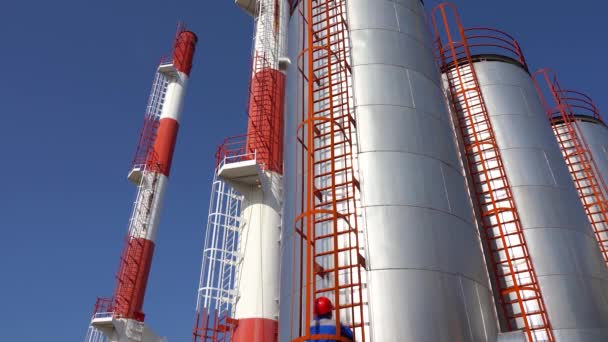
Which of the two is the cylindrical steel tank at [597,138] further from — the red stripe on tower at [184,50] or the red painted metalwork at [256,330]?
the red stripe on tower at [184,50]

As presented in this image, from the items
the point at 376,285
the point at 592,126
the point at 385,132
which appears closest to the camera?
the point at 376,285

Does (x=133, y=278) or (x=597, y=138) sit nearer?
(x=597, y=138)

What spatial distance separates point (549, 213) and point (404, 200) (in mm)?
4583

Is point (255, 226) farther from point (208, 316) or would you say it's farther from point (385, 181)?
point (385, 181)

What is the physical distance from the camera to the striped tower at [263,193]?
11984mm

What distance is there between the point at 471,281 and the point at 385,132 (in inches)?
93.9

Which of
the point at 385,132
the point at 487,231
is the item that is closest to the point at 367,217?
the point at 385,132

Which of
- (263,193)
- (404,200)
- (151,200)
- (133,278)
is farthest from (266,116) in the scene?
(404,200)

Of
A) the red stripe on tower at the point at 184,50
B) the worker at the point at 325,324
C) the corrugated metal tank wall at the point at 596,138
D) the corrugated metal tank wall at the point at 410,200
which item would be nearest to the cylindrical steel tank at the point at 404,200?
the corrugated metal tank wall at the point at 410,200

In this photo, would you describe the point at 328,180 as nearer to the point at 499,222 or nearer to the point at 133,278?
the point at 499,222

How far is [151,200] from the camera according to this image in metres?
20.6

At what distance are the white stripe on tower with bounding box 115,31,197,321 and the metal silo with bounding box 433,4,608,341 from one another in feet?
42.1

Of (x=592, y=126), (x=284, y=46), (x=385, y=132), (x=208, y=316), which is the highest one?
(x=284, y=46)

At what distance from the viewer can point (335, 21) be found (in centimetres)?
929
